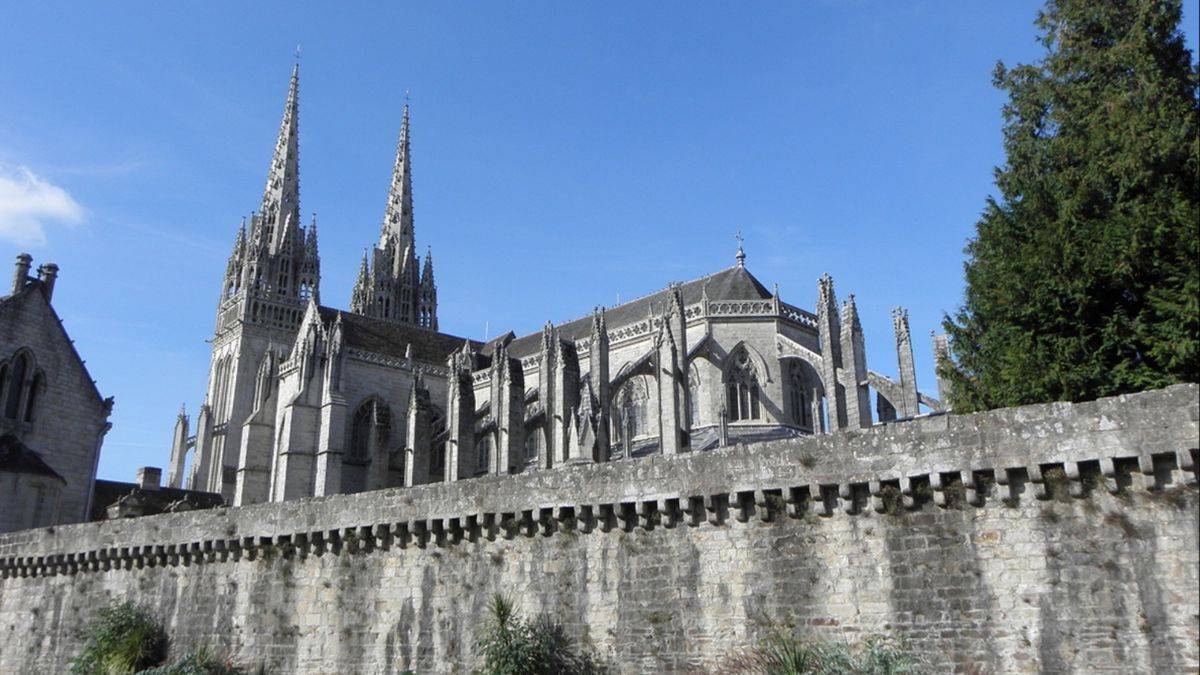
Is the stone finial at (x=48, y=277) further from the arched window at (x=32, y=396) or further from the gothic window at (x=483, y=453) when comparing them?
the gothic window at (x=483, y=453)

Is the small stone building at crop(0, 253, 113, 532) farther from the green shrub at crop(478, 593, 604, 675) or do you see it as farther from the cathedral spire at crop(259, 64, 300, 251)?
the cathedral spire at crop(259, 64, 300, 251)

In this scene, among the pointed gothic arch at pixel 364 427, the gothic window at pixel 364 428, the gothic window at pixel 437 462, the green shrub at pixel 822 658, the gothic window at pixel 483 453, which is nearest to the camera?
the green shrub at pixel 822 658

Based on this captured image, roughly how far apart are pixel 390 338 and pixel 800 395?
65.2ft

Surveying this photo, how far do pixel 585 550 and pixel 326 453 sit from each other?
26.1m

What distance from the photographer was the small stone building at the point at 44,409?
2355 cm

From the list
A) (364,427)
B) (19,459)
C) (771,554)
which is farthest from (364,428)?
(771,554)

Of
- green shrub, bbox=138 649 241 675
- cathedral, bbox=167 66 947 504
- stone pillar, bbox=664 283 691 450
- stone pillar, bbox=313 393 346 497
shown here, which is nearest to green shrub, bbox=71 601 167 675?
green shrub, bbox=138 649 241 675

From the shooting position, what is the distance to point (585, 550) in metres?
12.0

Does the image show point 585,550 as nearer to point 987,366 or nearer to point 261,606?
point 261,606

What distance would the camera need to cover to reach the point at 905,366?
95.8 ft

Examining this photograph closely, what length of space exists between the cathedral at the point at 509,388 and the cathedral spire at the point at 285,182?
2173mm

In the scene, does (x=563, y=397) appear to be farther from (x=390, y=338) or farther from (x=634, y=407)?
(x=390, y=338)

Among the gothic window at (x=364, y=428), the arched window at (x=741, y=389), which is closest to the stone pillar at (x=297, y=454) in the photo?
the gothic window at (x=364, y=428)

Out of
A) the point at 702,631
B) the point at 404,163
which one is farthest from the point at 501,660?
the point at 404,163
